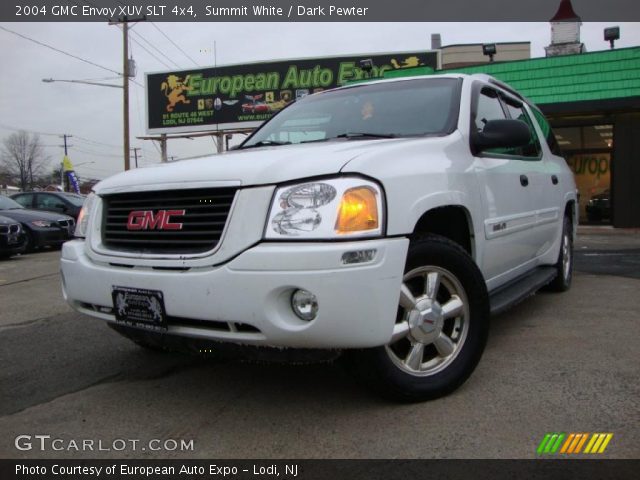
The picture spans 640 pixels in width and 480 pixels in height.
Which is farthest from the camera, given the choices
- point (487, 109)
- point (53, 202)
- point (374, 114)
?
point (53, 202)

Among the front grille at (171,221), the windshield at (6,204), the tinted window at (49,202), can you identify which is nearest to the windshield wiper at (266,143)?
the front grille at (171,221)

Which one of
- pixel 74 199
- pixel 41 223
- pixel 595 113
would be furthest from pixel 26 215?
pixel 595 113

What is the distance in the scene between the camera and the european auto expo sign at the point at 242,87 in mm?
20375

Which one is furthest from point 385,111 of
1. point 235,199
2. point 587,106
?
point 587,106

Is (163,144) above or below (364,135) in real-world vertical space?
above

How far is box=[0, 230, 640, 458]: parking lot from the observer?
2.29m

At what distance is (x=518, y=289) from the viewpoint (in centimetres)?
373

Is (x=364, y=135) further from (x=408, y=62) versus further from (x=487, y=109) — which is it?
(x=408, y=62)

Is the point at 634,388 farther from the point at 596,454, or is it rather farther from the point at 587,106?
the point at 587,106

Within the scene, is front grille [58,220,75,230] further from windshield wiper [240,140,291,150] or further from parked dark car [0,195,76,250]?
windshield wiper [240,140,291,150]

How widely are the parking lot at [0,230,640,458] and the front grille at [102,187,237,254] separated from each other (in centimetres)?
83

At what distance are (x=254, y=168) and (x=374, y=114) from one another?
134 centimetres

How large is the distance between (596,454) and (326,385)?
1.32 m

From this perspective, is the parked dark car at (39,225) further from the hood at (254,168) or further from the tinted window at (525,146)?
the tinted window at (525,146)
